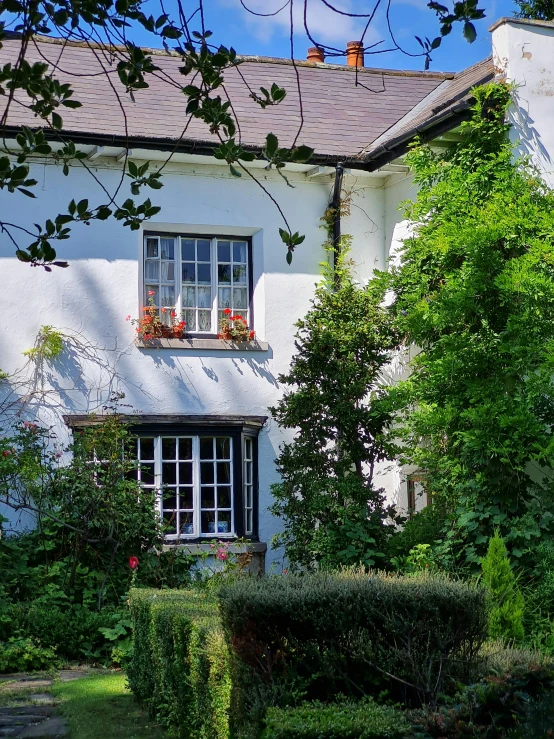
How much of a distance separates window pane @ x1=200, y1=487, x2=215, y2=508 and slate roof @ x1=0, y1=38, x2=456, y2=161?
450cm

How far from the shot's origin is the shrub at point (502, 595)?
332 inches

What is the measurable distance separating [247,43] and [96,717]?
5.60m

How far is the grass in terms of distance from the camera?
751 centimetres

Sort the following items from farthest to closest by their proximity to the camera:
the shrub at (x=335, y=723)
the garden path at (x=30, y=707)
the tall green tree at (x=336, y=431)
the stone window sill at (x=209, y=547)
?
1. the stone window sill at (x=209, y=547)
2. the tall green tree at (x=336, y=431)
3. the garden path at (x=30, y=707)
4. the shrub at (x=335, y=723)

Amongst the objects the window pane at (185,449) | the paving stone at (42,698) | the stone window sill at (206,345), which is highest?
the stone window sill at (206,345)

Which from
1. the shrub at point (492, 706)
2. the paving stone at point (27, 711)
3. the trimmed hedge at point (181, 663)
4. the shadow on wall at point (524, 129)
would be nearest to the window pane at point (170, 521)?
the trimmed hedge at point (181, 663)

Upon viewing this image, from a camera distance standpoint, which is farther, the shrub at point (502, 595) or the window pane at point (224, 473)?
the window pane at point (224, 473)

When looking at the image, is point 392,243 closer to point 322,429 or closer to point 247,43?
point 322,429

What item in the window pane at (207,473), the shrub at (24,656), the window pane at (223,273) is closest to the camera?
the shrub at (24,656)

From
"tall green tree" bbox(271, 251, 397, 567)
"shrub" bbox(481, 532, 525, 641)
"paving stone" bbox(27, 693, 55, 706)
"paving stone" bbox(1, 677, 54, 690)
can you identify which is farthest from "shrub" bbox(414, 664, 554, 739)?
"tall green tree" bbox(271, 251, 397, 567)

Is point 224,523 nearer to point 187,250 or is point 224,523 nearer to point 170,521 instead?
point 170,521

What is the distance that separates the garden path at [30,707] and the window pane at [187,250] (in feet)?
18.8

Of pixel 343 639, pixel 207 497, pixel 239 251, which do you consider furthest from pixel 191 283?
pixel 343 639

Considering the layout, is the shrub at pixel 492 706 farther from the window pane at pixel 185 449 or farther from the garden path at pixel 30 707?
the window pane at pixel 185 449
